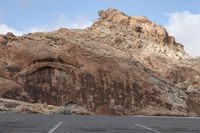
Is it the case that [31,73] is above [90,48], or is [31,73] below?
below

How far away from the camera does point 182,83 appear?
118 m

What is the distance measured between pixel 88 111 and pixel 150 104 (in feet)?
43.9

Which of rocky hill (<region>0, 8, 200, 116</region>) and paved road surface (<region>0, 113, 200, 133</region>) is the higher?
rocky hill (<region>0, 8, 200, 116</region>)

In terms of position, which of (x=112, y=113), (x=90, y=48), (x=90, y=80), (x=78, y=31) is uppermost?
(x=78, y=31)

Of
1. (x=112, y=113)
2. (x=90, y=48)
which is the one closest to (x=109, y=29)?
(x=90, y=48)

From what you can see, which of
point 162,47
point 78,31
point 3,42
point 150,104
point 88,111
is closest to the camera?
point 88,111

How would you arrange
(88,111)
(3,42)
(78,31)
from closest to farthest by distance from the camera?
(88,111), (3,42), (78,31)

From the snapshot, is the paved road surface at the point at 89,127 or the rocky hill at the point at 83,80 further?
the rocky hill at the point at 83,80

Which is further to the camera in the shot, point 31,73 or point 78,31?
point 78,31

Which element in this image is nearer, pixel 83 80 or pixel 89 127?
pixel 89 127

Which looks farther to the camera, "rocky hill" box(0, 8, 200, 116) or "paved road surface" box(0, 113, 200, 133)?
"rocky hill" box(0, 8, 200, 116)

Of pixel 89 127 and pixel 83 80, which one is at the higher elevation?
pixel 83 80

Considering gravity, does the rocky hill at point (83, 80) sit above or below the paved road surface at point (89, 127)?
above

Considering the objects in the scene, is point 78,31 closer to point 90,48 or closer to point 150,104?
point 90,48
